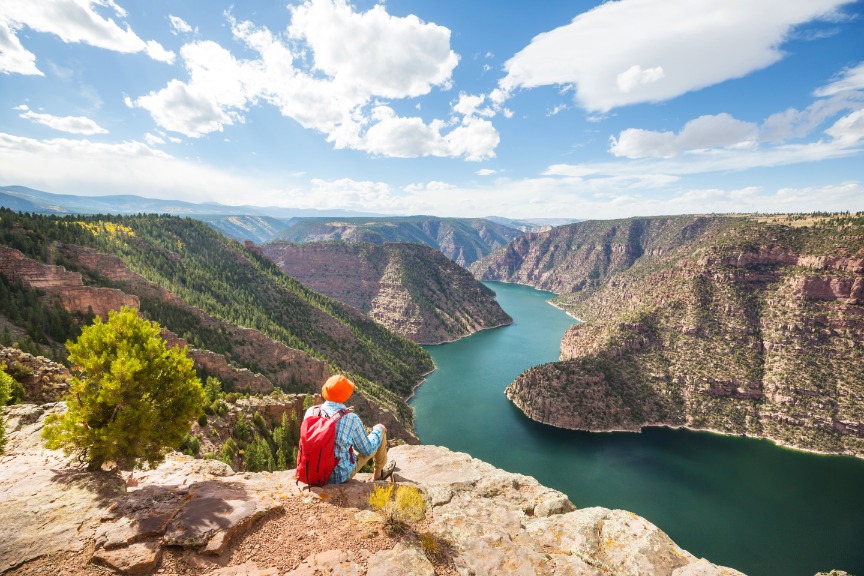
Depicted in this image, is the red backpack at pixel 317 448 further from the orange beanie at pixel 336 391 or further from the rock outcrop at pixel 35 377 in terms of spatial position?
the rock outcrop at pixel 35 377

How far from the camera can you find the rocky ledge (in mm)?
8594

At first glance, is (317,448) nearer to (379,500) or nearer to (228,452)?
(379,500)

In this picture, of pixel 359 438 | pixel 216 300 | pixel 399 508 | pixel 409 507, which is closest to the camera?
pixel 399 508

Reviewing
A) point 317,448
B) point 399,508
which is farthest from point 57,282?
point 399,508

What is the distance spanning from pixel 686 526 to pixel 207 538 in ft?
294

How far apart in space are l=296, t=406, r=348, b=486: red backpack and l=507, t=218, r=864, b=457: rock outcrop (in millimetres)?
106215

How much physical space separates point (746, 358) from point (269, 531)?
139154 millimetres

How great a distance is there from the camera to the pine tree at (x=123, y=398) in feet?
36.9

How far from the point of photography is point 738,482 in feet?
268

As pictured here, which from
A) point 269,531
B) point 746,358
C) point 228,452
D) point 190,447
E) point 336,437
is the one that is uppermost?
point 336,437

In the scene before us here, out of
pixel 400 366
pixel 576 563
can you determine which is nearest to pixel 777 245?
pixel 400 366

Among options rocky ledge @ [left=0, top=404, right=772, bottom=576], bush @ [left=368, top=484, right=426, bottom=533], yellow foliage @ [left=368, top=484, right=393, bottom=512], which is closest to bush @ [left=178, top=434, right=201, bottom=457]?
rocky ledge @ [left=0, top=404, right=772, bottom=576]

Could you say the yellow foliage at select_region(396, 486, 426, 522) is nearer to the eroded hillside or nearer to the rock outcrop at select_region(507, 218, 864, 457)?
the eroded hillside

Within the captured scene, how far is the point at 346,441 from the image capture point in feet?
37.3
